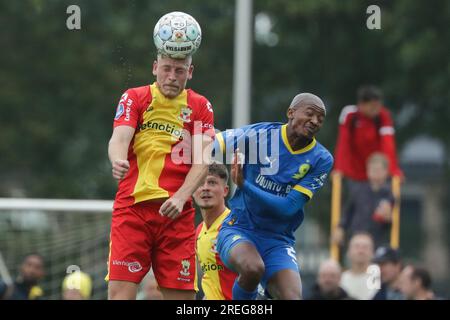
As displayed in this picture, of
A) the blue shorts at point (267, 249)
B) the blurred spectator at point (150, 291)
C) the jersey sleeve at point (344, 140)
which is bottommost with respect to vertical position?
the blurred spectator at point (150, 291)

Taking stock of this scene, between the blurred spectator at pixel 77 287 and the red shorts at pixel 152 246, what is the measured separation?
3361mm

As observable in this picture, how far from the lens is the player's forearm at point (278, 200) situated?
29.9 feet

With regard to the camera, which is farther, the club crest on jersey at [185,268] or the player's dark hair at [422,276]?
the player's dark hair at [422,276]

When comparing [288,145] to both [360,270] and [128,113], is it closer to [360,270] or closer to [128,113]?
[128,113]

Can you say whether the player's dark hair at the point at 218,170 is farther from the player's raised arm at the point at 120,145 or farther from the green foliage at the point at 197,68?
the green foliage at the point at 197,68

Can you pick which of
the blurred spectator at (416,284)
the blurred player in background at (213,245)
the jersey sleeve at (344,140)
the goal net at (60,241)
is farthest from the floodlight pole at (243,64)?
the blurred player in background at (213,245)

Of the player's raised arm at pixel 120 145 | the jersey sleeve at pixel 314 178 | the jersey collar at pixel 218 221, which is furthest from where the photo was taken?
the jersey collar at pixel 218 221

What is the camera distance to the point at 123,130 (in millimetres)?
9031

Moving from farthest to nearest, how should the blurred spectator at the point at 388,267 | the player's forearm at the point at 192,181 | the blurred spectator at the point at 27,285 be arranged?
the blurred spectator at the point at 388,267 → the blurred spectator at the point at 27,285 → the player's forearm at the point at 192,181

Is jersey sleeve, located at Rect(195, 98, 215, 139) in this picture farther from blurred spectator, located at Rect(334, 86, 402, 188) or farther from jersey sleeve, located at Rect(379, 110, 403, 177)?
jersey sleeve, located at Rect(379, 110, 403, 177)

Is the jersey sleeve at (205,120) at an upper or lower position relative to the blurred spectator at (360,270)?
upper

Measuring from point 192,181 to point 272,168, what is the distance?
29.8 inches

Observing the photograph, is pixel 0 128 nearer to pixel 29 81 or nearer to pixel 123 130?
pixel 29 81
